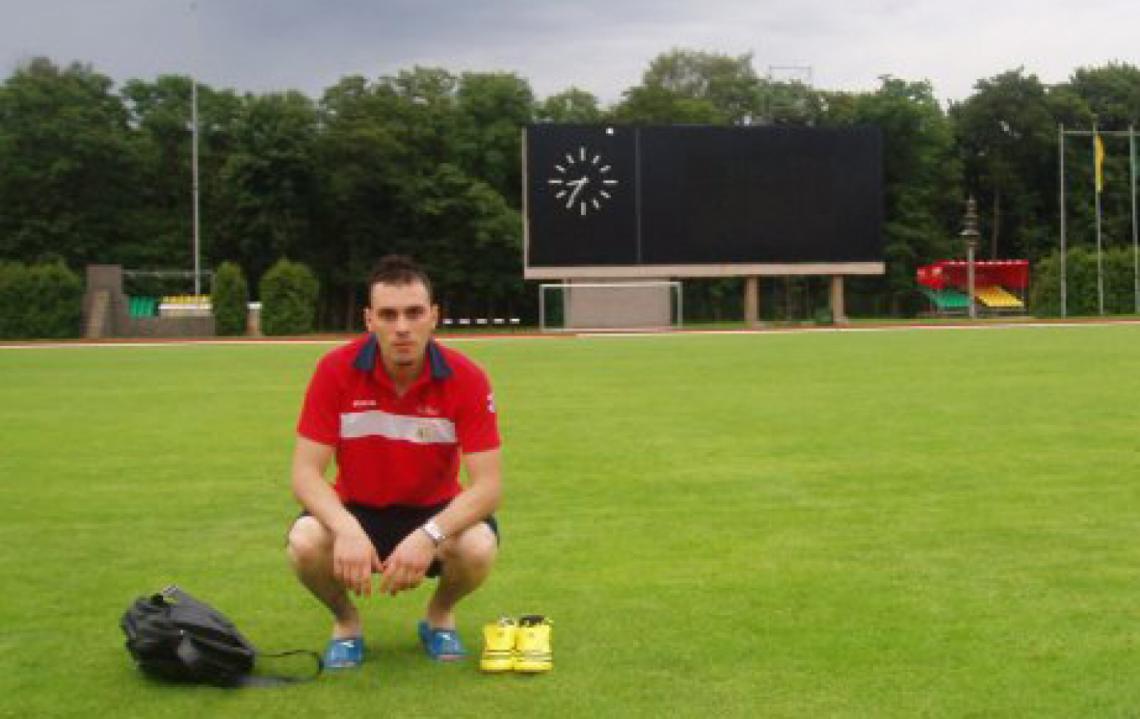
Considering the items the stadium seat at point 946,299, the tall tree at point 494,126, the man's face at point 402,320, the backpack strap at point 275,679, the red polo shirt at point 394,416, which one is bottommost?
the backpack strap at point 275,679

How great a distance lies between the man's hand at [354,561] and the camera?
15.5ft

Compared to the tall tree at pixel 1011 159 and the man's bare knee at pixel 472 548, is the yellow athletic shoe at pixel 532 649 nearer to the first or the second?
the man's bare knee at pixel 472 548

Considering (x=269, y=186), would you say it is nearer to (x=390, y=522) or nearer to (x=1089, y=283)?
(x=1089, y=283)

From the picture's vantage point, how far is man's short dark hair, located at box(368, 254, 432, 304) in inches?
193

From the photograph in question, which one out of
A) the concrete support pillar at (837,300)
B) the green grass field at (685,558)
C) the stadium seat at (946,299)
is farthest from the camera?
the stadium seat at (946,299)

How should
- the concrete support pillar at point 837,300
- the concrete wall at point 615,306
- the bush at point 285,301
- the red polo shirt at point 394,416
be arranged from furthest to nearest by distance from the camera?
the bush at point 285,301 → the concrete support pillar at point 837,300 → the concrete wall at point 615,306 → the red polo shirt at point 394,416

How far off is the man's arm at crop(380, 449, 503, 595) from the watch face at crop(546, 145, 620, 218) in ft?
126

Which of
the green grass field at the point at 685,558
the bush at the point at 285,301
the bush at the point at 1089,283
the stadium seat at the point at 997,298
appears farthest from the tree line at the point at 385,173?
the green grass field at the point at 685,558

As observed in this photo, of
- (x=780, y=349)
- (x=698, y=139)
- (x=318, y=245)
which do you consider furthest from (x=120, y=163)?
(x=780, y=349)

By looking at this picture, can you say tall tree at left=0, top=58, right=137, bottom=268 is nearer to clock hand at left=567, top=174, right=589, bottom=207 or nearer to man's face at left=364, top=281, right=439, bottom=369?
clock hand at left=567, top=174, right=589, bottom=207

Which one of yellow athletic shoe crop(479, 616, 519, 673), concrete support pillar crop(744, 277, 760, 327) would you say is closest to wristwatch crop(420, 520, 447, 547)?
yellow athletic shoe crop(479, 616, 519, 673)

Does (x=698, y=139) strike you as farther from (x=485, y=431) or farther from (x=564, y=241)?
(x=485, y=431)

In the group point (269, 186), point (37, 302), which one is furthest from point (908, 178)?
point (37, 302)

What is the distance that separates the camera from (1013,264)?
63969 millimetres
